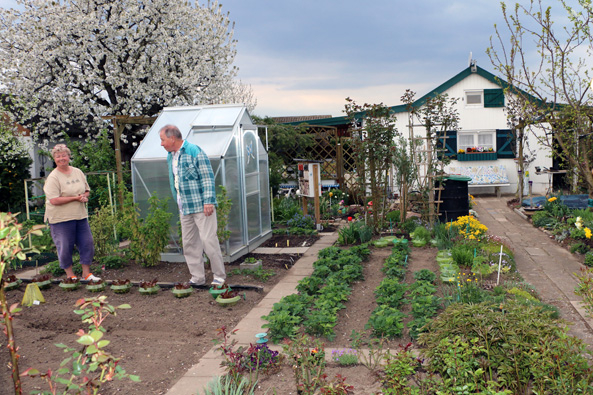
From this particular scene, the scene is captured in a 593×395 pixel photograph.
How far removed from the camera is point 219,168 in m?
6.91

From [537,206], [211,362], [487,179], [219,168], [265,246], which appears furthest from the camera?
[487,179]

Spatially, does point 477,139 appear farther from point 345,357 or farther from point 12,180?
point 345,357

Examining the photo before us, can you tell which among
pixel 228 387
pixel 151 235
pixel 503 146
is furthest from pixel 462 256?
pixel 503 146

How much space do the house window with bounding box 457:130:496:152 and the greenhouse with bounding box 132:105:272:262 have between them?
1060cm

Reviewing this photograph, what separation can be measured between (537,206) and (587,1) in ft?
18.8

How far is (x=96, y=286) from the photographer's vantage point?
5668 mm

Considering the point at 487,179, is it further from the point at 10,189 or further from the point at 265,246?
the point at 10,189

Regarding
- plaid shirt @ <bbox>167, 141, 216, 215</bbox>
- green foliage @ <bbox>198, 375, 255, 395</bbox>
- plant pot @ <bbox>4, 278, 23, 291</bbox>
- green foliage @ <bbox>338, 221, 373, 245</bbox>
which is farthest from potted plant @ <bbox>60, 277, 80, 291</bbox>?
green foliage @ <bbox>338, 221, 373, 245</bbox>

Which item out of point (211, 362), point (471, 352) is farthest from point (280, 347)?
point (471, 352)

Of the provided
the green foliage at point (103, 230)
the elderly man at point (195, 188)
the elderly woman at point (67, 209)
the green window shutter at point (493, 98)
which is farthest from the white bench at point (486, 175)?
the elderly woman at point (67, 209)

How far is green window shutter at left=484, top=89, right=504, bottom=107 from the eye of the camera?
635 inches

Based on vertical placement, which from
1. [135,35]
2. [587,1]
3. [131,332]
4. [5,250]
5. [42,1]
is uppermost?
[42,1]

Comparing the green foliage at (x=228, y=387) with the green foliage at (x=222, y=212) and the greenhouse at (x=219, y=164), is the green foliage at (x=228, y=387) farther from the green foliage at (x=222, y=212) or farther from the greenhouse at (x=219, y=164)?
the greenhouse at (x=219, y=164)

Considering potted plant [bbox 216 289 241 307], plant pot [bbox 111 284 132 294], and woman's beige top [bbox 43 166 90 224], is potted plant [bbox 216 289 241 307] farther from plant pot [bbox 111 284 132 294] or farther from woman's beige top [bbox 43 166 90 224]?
woman's beige top [bbox 43 166 90 224]
